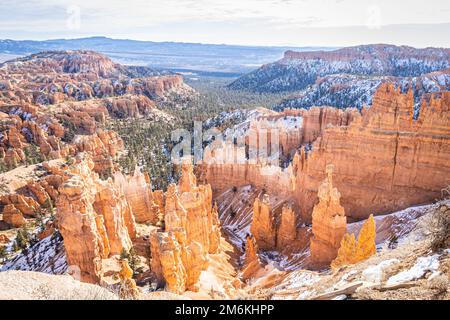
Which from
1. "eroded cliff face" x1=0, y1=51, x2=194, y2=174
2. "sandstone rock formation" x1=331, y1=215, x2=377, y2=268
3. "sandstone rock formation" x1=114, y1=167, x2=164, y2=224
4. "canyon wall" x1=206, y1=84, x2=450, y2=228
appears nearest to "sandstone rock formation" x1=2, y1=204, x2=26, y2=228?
"eroded cliff face" x1=0, y1=51, x2=194, y2=174

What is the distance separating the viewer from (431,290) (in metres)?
7.67

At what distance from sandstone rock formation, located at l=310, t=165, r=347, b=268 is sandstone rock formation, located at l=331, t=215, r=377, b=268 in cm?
278

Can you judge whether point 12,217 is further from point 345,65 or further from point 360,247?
point 345,65

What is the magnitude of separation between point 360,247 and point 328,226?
3590 millimetres

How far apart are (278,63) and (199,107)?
2623 inches

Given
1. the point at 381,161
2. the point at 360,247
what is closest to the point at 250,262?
the point at 360,247

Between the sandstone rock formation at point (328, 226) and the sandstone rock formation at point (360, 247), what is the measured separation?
9.11 ft

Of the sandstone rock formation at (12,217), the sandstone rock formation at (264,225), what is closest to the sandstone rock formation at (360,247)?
the sandstone rock formation at (264,225)

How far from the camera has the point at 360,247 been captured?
1730 cm

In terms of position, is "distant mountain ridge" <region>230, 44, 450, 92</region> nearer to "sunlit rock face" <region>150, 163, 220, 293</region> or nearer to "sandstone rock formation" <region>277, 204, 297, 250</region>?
"sandstone rock formation" <region>277, 204, 297, 250</region>

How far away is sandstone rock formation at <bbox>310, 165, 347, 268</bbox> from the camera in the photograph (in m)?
20.7

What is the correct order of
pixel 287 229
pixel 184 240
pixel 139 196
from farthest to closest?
pixel 139 196
pixel 287 229
pixel 184 240
